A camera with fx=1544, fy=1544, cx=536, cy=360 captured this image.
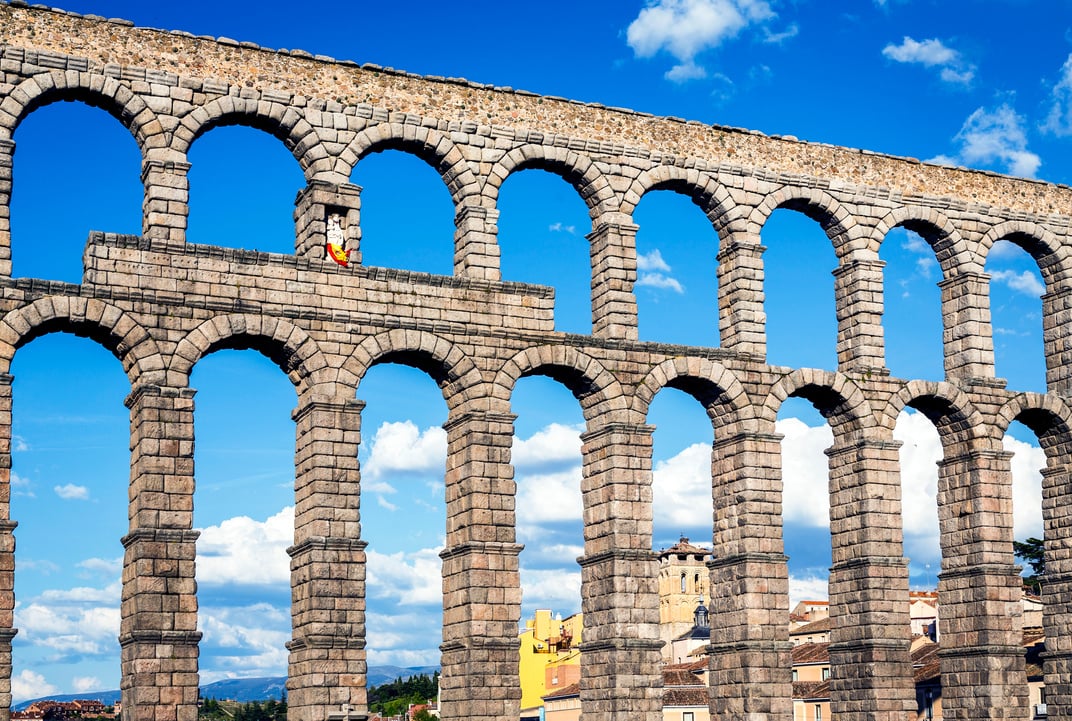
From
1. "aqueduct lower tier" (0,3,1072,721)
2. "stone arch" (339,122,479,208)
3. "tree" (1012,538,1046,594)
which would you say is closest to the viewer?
"aqueduct lower tier" (0,3,1072,721)

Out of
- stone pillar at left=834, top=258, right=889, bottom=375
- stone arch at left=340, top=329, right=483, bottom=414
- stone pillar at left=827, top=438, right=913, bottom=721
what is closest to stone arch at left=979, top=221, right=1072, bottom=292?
stone pillar at left=834, top=258, right=889, bottom=375

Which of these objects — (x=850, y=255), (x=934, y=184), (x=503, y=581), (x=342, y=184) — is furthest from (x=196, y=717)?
(x=934, y=184)

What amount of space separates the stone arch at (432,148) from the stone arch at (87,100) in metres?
4.24

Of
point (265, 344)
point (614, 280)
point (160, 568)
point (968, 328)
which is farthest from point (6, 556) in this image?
point (968, 328)

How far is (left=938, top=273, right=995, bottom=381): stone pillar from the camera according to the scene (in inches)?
1412

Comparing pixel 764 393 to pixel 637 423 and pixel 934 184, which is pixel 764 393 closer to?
pixel 637 423

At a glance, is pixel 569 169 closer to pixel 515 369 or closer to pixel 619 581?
pixel 515 369

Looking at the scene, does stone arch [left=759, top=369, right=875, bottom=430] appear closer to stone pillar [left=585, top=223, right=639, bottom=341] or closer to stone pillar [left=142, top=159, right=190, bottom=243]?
stone pillar [left=585, top=223, right=639, bottom=341]

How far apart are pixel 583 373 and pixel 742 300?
4.31 meters

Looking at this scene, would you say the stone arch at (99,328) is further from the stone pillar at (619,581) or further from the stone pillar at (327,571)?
the stone pillar at (619,581)

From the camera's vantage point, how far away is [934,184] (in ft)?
121

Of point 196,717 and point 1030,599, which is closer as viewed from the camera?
point 196,717

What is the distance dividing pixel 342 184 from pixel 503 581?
329 inches

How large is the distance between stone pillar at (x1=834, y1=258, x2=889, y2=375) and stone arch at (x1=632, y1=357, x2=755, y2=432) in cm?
318
